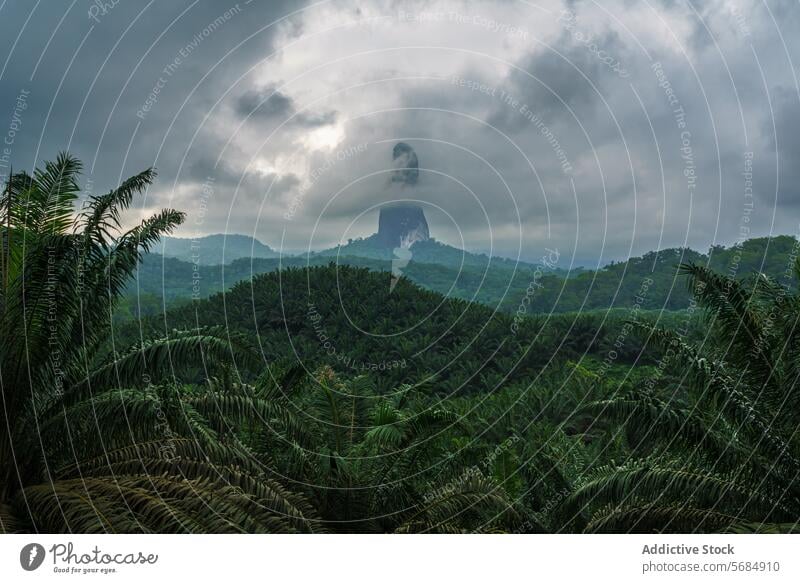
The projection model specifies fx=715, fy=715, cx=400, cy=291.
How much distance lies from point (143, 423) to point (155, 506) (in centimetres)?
125

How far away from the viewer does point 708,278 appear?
30.7 feet

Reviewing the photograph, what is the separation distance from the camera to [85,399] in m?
8.15

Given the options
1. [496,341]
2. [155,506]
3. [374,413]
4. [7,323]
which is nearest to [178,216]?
[7,323]

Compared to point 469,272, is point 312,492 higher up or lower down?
lower down

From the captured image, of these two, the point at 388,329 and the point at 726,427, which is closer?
the point at 726,427

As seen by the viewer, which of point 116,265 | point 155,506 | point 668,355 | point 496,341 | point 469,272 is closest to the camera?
point 155,506

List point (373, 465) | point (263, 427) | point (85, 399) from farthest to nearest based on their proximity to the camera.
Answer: point (373, 465), point (263, 427), point (85, 399)

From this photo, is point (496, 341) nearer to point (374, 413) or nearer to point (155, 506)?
point (374, 413)
